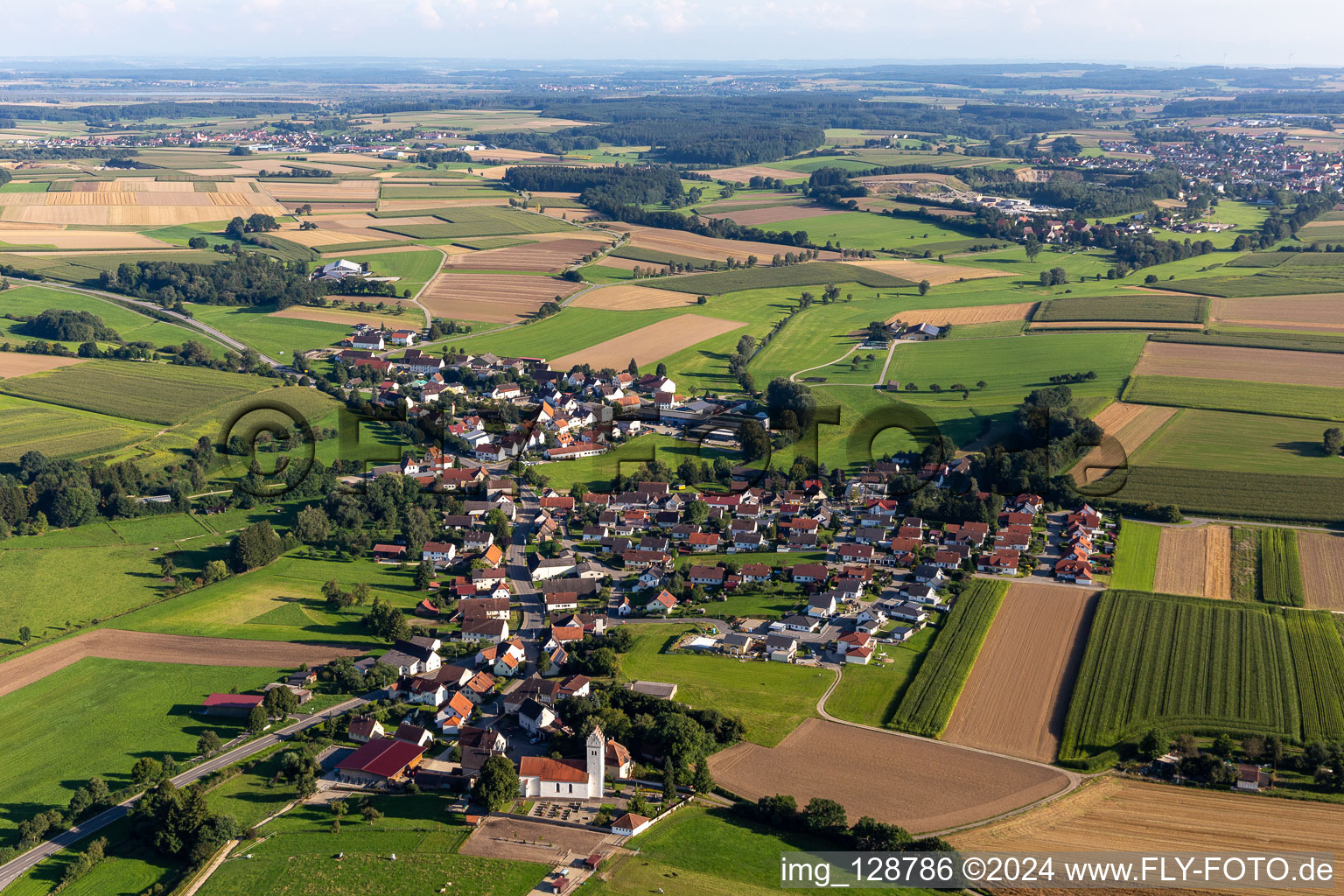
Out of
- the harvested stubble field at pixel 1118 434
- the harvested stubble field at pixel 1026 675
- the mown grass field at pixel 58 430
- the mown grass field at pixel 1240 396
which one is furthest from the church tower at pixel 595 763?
the mown grass field at pixel 1240 396

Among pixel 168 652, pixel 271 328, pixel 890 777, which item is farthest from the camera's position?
pixel 271 328

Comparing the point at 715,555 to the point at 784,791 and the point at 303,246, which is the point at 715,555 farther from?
the point at 303,246

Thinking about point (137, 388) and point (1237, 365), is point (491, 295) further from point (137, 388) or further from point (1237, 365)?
point (1237, 365)

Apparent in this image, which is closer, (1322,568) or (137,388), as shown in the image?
(1322,568)

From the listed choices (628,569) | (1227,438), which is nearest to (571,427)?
(628,569)

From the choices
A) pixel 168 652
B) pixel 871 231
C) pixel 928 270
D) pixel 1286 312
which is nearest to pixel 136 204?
pixel 871 231

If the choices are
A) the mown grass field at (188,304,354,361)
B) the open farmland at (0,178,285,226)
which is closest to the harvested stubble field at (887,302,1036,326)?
the mown grass field at (188,304,354,361)
